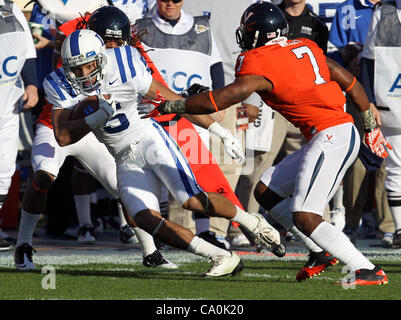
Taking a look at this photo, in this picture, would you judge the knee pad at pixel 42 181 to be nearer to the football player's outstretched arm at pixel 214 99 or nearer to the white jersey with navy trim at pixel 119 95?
the white jersey with navy trim at pixel 119 95

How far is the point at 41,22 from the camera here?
26.7ft

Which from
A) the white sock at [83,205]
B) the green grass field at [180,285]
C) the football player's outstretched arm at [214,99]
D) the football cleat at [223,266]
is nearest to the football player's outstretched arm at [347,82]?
the football player's outstretched arm at [214,99]

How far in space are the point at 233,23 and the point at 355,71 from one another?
108cm

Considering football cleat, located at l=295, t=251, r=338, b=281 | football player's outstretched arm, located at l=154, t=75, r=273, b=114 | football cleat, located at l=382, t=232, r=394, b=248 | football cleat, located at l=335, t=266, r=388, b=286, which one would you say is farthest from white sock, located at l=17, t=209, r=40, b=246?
football cleat, located at l=382, t=232, r=394, b=248

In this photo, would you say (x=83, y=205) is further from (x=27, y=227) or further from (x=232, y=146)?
(x=232, y=146)

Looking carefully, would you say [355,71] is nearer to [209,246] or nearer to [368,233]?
[368,233]

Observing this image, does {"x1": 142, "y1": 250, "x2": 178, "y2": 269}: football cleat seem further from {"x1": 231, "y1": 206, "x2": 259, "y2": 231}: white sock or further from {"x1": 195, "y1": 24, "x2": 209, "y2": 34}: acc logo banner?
{"x1": 195, "y1": 24, "x2": 209, "y2": 34}: acc logo banner

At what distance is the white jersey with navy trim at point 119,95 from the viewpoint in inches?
221

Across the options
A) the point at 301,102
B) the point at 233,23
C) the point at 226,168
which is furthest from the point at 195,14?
the point at 301,102

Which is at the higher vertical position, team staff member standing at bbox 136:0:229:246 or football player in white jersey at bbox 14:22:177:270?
team staff member standing at bbox 136:0:229:246

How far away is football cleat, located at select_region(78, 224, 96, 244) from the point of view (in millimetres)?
8008

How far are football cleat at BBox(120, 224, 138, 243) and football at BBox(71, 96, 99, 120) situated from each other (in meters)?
2.64

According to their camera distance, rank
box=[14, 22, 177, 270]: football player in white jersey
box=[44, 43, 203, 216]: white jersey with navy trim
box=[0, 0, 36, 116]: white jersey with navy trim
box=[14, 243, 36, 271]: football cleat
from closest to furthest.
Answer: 1. box=[44, 43, 203, 216]: white jersey with navy trim
2. box=[14, 243, 36, 271]: football cleat
3. box=[14, 22, 177, 270]: football player in white jersey
4. box=[0, 0, 36, 116]: white jersey with navy trim

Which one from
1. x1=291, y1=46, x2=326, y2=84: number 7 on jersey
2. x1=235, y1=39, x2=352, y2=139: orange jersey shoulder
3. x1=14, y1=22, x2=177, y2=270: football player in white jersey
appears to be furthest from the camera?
x1=14, y1=22, x2=177, y2=270: football player in white jersey
